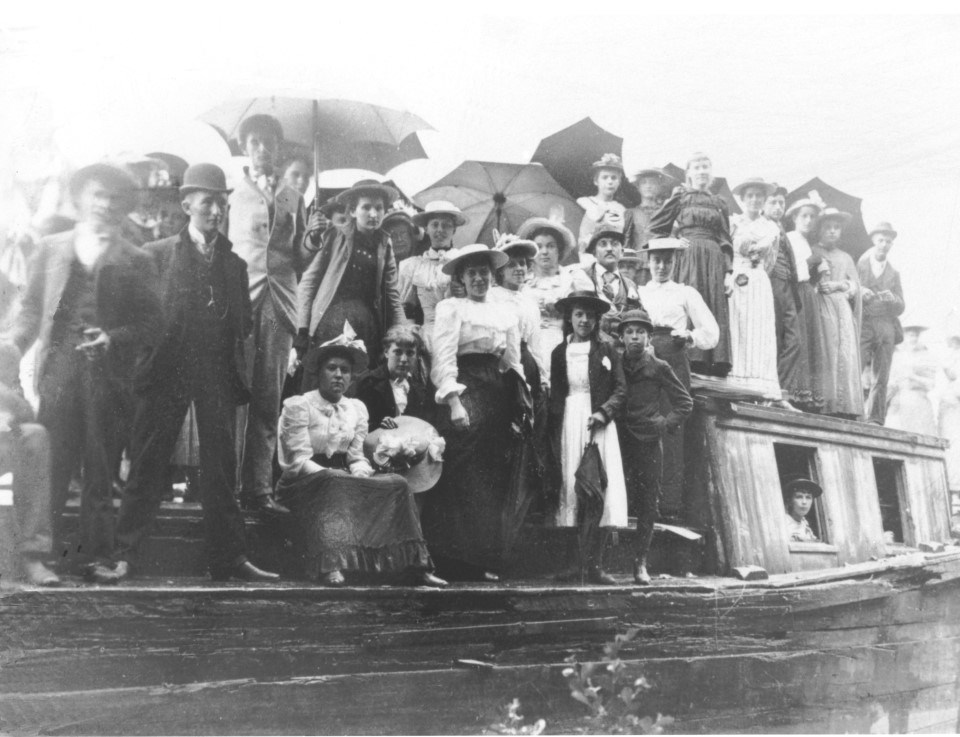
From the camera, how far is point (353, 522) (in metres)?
5.30

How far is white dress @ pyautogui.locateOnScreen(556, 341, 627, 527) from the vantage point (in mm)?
5914

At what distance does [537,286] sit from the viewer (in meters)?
6.25

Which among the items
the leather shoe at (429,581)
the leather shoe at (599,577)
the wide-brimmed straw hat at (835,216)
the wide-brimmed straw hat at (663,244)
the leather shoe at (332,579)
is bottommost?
the leather shoe at (599,577)

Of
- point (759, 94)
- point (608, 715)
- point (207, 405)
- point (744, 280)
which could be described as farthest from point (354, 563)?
point (759, 94)

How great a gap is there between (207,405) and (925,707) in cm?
415

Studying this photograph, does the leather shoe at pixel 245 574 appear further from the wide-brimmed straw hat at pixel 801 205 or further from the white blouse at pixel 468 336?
the wide-brimmed straw hat at pixel 801 205

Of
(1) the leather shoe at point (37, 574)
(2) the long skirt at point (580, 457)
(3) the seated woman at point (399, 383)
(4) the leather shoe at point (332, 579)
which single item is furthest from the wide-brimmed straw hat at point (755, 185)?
(1) the leather shoe at point (37, 574)

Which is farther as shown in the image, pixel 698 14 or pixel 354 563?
pixel 698 14

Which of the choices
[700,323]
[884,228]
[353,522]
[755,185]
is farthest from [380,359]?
[884,228]

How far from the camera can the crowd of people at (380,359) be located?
5.25 m

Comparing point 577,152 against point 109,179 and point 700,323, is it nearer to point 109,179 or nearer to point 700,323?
point 700,323

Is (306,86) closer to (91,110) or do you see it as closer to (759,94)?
(91,110)

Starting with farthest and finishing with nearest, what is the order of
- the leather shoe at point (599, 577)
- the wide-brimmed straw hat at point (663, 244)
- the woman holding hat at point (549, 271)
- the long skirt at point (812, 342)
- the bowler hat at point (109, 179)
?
the long skirt at point (812, 342) → the wide-brimmed straw hat at point (663, 244) → the woman holding hat at point (549, 271) → the leather shoe at point (599, 577) → the bowler hat at point (109, 179)

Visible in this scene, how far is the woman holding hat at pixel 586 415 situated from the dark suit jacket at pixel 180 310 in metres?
1.64
